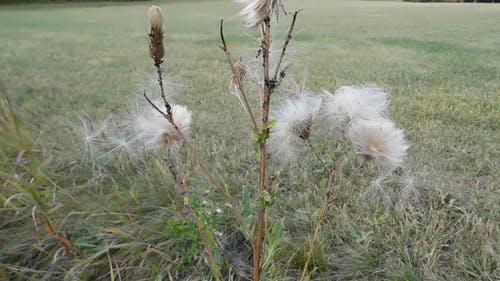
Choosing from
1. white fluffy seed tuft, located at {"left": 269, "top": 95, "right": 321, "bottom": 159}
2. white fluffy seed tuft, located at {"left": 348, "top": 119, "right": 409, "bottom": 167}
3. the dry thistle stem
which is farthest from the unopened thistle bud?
white fluffy seed tuft, located at {"left": 348, "top": 119, "right": 409, "bottom": 167}

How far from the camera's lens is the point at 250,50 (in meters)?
1.06

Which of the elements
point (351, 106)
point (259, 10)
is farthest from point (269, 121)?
point (351, 106)

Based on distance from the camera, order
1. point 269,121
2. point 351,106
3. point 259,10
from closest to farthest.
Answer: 1. point 259,10
2. point 269,121
3. point 351,106

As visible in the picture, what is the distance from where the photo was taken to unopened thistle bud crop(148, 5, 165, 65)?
802 millimetres

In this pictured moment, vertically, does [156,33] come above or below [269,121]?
above

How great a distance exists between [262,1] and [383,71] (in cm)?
420

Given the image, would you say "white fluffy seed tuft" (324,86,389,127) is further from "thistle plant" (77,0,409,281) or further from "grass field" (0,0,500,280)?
"grass field" (0,0,500,280)

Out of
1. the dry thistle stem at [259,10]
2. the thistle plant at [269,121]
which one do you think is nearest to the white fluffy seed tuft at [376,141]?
the thistle plant at [269,121]

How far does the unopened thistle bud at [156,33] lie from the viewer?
31.6 inches

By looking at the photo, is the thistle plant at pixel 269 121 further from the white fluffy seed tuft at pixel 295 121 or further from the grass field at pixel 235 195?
the grass field at pixel 235 195

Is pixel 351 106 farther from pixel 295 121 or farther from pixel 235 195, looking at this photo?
pixel 235 195

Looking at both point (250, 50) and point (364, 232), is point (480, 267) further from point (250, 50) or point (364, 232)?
point (250, 50)

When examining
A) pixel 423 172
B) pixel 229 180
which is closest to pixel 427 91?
pixel 423 172

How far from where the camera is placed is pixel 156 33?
81 centimetres
